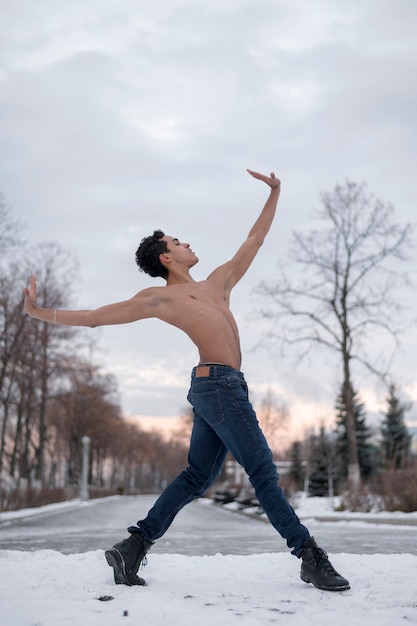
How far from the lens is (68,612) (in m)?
2.86

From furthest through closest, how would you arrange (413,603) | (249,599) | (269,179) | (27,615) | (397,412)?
(397,412)
(269,179)
(249,599)
(413,603)
(27,615)

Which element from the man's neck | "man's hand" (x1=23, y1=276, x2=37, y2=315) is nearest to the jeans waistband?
the man's neck

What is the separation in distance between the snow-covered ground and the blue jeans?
327 mm

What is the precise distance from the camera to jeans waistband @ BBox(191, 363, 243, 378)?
3801 millimetres

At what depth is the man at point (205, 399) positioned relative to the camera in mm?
3627

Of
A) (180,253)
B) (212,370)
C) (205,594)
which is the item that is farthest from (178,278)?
(205,594)

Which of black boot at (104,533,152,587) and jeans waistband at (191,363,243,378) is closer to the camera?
black boot at (104,533,152,587)

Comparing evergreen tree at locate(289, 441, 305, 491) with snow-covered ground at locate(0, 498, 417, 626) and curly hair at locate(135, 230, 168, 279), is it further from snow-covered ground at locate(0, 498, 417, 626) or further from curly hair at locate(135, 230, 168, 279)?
curly hair at locate(135, 230, 168, 279)

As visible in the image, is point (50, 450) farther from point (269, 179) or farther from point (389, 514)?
point (269, 179)

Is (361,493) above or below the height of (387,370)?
below

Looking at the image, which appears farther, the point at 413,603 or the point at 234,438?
the point at 234,438

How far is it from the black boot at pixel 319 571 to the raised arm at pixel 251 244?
1.67 metres

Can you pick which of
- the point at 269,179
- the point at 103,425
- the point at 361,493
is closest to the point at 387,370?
the point at 361,493

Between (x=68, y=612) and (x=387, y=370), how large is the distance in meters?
21.3
